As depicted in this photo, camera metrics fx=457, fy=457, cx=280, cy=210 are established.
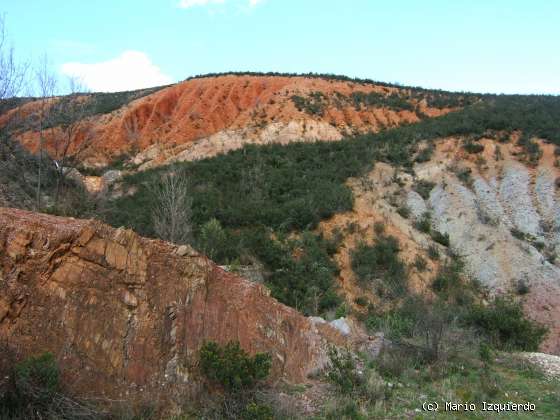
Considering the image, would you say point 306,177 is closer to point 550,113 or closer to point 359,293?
point 359,293

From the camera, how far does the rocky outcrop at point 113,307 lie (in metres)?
4.95

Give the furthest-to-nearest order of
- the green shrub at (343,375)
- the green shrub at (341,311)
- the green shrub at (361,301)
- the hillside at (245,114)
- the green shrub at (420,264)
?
the hillside at (245,114), the green shrub at (420,264), the green shrub at (361,301), the green shrub at (341,311), the green shrub at (343,375)

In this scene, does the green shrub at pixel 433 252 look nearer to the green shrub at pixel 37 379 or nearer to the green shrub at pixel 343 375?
the green shrub at pixel 343 375

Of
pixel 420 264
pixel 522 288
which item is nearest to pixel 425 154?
pixel 420 264

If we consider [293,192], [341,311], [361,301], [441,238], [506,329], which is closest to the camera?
[506,329]

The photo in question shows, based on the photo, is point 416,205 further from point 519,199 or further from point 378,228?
point 519,199

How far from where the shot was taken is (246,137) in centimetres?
3475

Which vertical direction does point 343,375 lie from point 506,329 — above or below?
above

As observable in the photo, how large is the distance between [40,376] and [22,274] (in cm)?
120

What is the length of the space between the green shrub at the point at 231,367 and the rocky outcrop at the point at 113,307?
0.89ft

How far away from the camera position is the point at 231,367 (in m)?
5.49

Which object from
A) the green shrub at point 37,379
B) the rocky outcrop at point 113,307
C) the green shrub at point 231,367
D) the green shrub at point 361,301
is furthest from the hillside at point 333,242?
the green shrub at point 37,379

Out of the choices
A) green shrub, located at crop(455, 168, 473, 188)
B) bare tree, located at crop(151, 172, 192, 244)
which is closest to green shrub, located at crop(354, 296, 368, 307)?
bare tree, located at crop(151, 172, 192, 244)

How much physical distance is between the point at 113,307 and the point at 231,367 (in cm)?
159
